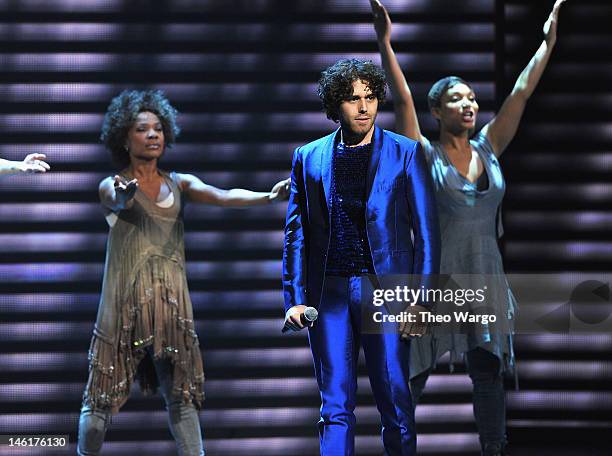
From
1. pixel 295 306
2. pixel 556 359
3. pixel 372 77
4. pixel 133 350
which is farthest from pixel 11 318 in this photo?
pixel 556 359

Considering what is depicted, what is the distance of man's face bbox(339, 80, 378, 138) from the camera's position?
4219 millimetres

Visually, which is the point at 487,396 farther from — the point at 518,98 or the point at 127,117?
the point at 127,117

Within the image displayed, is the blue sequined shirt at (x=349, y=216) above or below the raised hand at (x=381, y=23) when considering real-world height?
below

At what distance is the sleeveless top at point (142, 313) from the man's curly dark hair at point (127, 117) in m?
0.26

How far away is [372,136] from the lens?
4285mm

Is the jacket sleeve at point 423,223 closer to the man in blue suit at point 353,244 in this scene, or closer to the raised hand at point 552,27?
the man in blue suit at point 353,244

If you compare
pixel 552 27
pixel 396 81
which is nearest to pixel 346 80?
pixel 396 81

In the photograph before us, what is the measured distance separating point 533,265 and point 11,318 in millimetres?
2583

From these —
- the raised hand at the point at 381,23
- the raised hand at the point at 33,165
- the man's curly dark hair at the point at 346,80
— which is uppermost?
the raised hand at the point at 381,23

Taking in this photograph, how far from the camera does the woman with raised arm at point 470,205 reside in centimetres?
507

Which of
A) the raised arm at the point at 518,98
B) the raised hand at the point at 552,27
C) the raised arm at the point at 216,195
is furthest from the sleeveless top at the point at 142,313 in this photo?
the raised hand at the point at 552,27

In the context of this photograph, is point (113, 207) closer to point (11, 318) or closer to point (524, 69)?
point (11, 318)

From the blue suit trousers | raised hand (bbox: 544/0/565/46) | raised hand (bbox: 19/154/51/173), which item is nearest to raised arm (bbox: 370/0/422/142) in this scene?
raised hand (bbox: 544/0/565/46)

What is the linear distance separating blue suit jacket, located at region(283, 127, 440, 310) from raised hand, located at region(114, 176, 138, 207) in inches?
30.8
